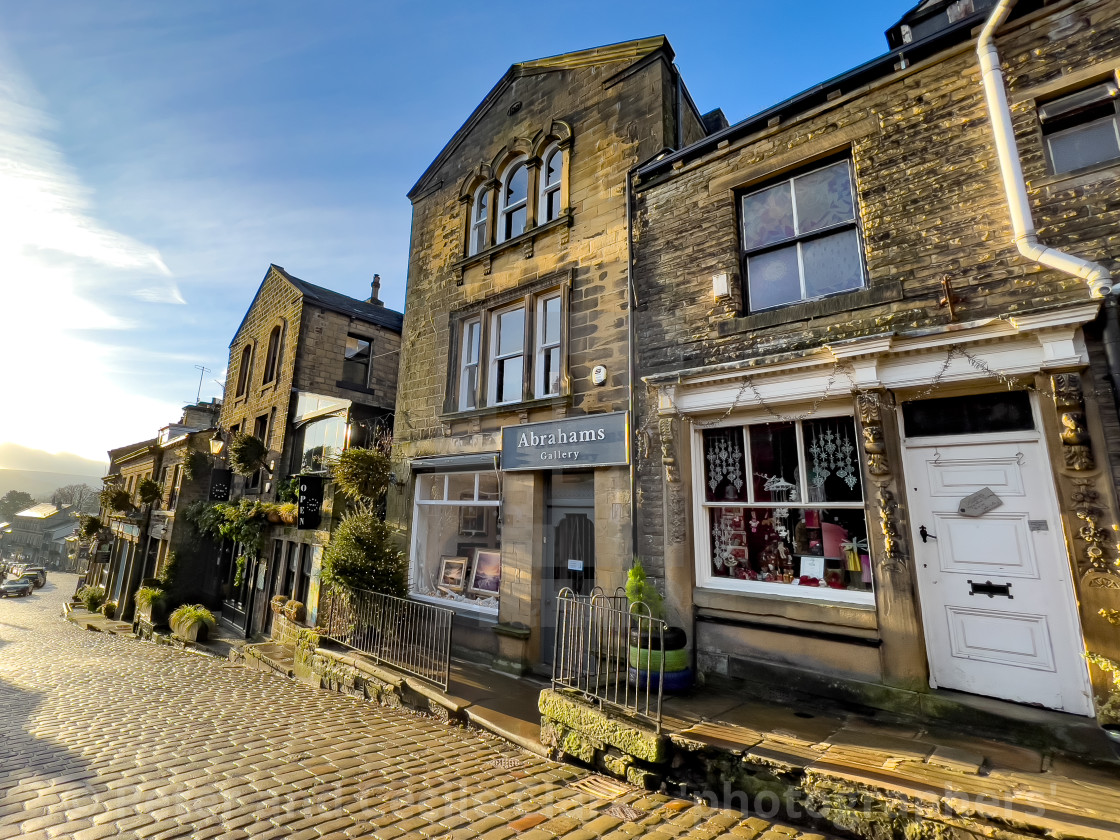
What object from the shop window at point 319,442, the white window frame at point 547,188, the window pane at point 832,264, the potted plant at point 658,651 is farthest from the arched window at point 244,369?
the window pane at point 832,264

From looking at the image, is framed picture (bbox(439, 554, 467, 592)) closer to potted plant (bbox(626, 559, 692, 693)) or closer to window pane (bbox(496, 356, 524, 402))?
window pane (bbox(496, 356, 524, 402))

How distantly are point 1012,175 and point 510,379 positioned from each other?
726cm

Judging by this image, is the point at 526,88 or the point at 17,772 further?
the point at 526,88

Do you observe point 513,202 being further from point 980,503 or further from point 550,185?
point 980,503

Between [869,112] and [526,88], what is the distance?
23.1 feet

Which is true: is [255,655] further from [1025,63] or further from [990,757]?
[1025,63]

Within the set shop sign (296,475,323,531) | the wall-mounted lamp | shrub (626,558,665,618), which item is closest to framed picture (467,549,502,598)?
shrub (626,558,665,618)

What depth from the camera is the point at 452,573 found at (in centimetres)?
977

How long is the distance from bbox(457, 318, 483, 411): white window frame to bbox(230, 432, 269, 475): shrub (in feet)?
33.3

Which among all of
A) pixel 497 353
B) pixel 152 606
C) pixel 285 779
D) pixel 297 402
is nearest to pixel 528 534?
pixel 497 353

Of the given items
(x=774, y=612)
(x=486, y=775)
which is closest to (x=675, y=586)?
(x=774, y=612)

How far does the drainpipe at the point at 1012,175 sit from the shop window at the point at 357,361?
17.9 m

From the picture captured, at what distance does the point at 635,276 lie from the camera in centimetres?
791

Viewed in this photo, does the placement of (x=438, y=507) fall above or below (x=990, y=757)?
above
